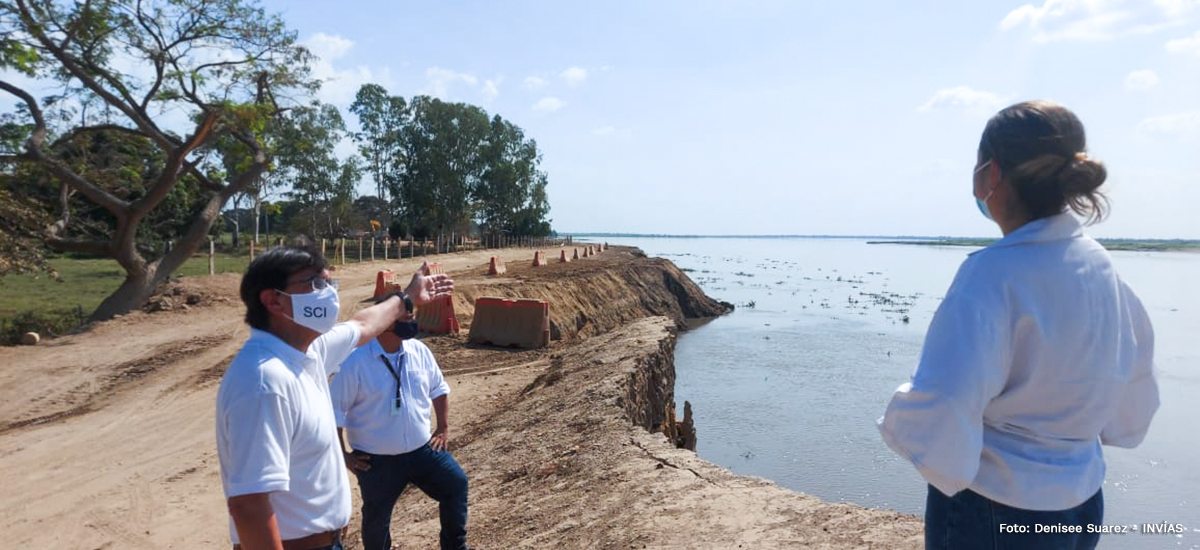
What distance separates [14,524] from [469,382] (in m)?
5.94

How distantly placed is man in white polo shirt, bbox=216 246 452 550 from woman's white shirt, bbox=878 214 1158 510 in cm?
172

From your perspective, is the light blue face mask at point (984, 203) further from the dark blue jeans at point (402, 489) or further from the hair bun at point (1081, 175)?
the dark blue jeans at point (402, 489)

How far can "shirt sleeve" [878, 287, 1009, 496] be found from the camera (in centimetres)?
159

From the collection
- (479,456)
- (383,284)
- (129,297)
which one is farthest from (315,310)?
(129,297)

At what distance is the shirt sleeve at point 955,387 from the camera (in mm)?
1587

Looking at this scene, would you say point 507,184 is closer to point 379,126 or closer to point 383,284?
point 379,126

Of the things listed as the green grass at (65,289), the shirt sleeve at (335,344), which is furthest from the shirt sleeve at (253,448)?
the green grass at (65,289)

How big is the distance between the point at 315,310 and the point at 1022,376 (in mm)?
2128

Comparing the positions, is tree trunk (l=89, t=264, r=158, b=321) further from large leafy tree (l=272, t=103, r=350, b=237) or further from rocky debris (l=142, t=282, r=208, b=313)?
large leafy tree (l=272, t=103, r=350, b=237)

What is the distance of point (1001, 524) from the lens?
5.59 ft

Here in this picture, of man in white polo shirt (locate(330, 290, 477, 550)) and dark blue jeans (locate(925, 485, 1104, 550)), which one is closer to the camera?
dark blue jeans (locate(925, 485, 1104, 550))

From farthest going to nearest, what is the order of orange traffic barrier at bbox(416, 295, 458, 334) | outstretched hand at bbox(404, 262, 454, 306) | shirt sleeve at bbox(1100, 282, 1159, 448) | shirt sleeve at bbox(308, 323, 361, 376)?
orange traffic barrier at bbox(416, 295, 458, 334) < outstretched hand at bbox(404, 262, 454, 306) < shirt sleeve at bbox(308, 323, 361, 376) < shirt sleeve at bbox(1100, 282, 1159, 448)

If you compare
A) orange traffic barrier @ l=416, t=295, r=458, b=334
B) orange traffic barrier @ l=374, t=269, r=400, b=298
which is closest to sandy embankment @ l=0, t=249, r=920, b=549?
orange traffic barrier @ l=416, t=295, r=458, b=334

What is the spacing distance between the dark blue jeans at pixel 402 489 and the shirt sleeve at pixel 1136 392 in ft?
9.99
